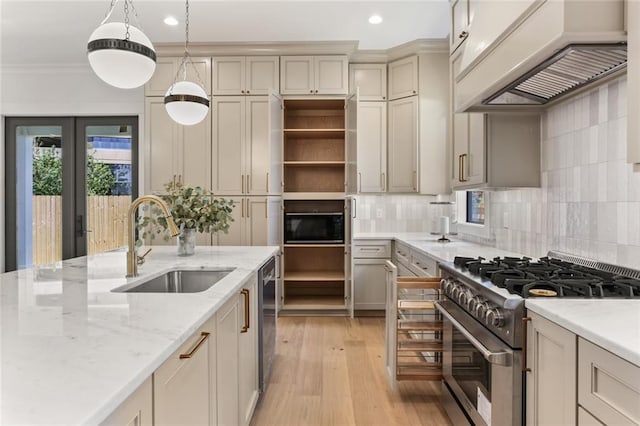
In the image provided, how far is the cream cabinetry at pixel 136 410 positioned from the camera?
729 millimetres

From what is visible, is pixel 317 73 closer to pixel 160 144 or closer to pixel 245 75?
pixel 245 75

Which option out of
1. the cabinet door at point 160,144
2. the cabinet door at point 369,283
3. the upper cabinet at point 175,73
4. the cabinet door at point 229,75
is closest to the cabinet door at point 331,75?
the cabinet door at point 229,75

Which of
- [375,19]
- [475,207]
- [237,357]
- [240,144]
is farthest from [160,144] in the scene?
[475,207]

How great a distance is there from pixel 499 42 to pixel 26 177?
17.9 ft

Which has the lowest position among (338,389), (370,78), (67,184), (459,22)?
(338,389)

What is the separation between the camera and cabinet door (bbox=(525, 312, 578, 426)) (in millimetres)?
1146

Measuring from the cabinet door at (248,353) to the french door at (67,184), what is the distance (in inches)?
133

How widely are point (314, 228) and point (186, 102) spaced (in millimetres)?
2223

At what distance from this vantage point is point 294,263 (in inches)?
→ 187

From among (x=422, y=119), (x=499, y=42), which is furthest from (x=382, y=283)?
(x=499, y=42)

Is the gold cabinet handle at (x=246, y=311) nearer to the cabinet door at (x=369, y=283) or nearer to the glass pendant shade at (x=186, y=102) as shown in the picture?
the glass pendant shade at (x=186, y=102)

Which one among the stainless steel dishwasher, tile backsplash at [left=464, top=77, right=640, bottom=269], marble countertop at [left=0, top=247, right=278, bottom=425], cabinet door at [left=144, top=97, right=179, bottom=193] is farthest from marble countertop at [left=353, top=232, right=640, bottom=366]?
cabinet door at [left=144, top=97, right=179, bottom=193]

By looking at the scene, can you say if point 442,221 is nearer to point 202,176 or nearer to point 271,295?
point 271,295

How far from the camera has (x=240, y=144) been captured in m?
4.18
